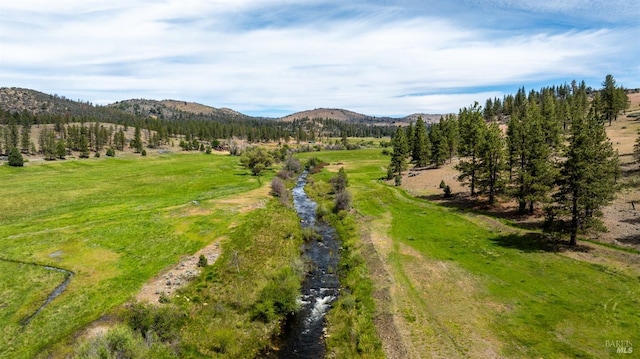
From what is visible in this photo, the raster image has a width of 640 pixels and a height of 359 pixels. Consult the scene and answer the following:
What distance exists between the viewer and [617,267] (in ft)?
120

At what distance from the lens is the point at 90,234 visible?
5291 cm

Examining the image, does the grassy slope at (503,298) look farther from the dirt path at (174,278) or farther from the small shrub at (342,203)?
the dirt path at (174,278)

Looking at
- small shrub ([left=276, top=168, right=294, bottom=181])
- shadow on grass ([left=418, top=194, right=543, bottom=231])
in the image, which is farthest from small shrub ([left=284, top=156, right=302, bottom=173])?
shadow on grass ([left=418, top=194, right=543, bottom=231])

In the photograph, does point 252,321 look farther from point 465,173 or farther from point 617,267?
point 465,173

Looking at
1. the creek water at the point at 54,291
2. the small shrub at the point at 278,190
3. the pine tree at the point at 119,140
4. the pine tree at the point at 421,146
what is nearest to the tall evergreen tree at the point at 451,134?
the pine tree at the point at 421,146

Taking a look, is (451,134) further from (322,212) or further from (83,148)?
(83,148)

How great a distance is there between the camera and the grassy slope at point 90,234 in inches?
1231

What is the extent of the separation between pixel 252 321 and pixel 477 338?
59.5 ft

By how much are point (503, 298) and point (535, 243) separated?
16598 millimetres

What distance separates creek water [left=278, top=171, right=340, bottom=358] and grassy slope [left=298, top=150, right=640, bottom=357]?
681cm

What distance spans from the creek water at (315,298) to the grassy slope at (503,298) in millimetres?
6813

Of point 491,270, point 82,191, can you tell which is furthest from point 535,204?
point 82,191

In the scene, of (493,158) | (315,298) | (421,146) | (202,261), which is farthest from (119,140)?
(315,298)

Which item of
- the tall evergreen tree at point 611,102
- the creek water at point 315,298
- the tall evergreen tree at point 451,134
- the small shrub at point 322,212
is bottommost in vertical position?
the creek water at point 315,298
